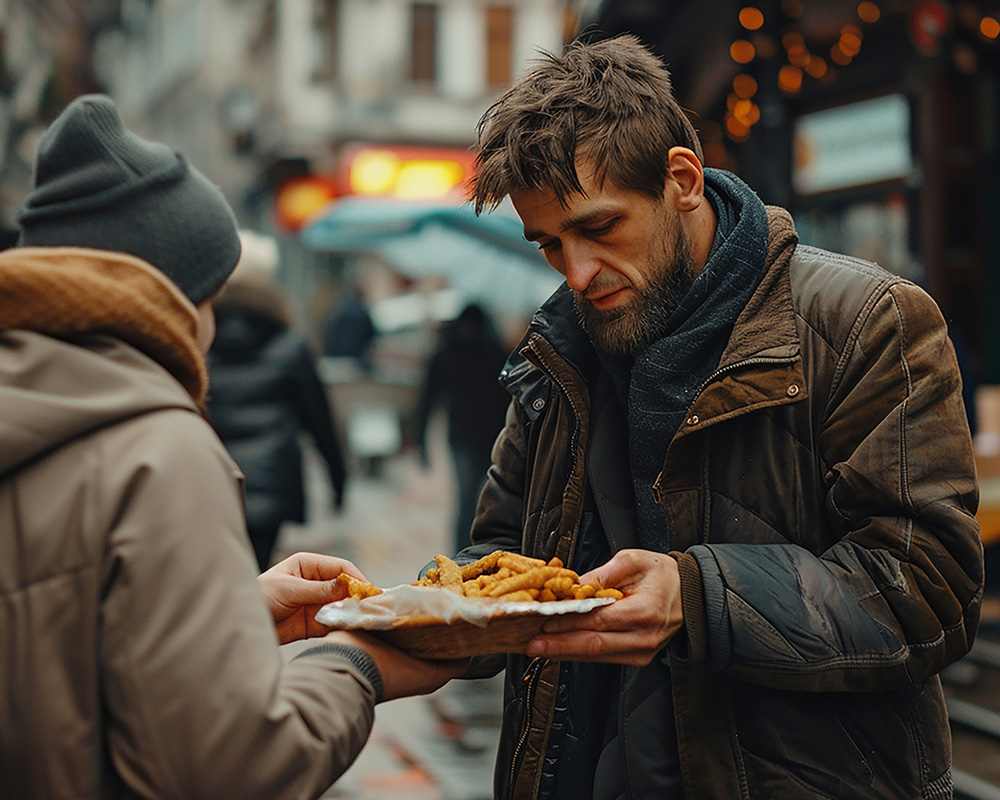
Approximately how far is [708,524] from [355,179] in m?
24.1

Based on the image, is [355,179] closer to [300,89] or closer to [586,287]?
[300,89]

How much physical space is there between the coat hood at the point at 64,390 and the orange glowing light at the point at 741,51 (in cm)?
885

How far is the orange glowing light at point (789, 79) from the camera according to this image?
9.67 m

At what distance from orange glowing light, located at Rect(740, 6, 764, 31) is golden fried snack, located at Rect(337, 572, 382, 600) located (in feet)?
27.5

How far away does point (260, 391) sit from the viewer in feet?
19.6

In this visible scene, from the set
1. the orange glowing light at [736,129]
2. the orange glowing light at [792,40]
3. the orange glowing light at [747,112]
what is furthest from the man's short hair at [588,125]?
the orange glowing light at [736,129]

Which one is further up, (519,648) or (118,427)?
(118,427)

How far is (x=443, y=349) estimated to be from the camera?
9008 millimetres

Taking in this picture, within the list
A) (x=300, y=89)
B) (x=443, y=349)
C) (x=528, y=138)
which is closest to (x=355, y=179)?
(x=300, y=89)

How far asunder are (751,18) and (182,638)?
9.10 meters

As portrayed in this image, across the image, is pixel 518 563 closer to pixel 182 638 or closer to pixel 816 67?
pixel 182 638

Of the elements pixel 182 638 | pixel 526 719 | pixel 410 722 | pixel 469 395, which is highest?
pixel 182 638

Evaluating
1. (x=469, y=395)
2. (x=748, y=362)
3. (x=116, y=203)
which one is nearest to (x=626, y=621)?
(x=748, y=362)

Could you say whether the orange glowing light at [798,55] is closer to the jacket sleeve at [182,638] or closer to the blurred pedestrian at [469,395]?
the blurred pedestrian at [469,395]
